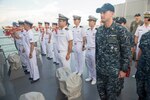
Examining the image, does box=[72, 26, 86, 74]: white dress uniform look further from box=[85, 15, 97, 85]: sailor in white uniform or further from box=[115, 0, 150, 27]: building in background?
box=[115, 0, 150, 27]: building in background

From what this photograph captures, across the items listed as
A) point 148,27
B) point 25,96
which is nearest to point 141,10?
point 148,27

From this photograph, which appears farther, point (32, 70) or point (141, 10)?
point (141, 10)

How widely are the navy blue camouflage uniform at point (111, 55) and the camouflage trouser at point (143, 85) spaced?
1.40ft

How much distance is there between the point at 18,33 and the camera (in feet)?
16.6

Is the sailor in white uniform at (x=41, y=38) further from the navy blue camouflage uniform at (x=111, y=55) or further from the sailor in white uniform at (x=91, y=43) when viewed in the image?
the navy blue camouflage uniform at (x=111, y=55)

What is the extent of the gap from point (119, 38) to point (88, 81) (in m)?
2.23

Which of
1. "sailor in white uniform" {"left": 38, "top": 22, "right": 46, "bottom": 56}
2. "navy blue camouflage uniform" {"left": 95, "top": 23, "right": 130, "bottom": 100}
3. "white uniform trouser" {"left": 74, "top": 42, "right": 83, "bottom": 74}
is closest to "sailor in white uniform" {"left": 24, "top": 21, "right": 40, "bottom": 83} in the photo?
"white uniform trouser" {"left": 74, "top": 42, "right": 83, "bottom": 74}

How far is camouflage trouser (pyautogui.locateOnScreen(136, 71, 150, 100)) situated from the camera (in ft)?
7.34

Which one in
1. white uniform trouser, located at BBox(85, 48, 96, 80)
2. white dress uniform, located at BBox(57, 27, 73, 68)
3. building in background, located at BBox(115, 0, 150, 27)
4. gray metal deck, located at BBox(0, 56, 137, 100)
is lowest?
gray metal deck, located at BBox(0, 56, 137, 100)

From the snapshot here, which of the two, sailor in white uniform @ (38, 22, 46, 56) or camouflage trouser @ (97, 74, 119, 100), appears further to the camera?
sailor in white uniform @ (38, 22, 46, 56)

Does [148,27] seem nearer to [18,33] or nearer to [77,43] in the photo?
[77,43]

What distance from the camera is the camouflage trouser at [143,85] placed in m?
2.24

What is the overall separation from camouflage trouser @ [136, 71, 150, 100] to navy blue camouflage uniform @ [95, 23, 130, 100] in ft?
1.40

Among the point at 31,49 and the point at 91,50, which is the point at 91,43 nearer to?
the point at 91,50
